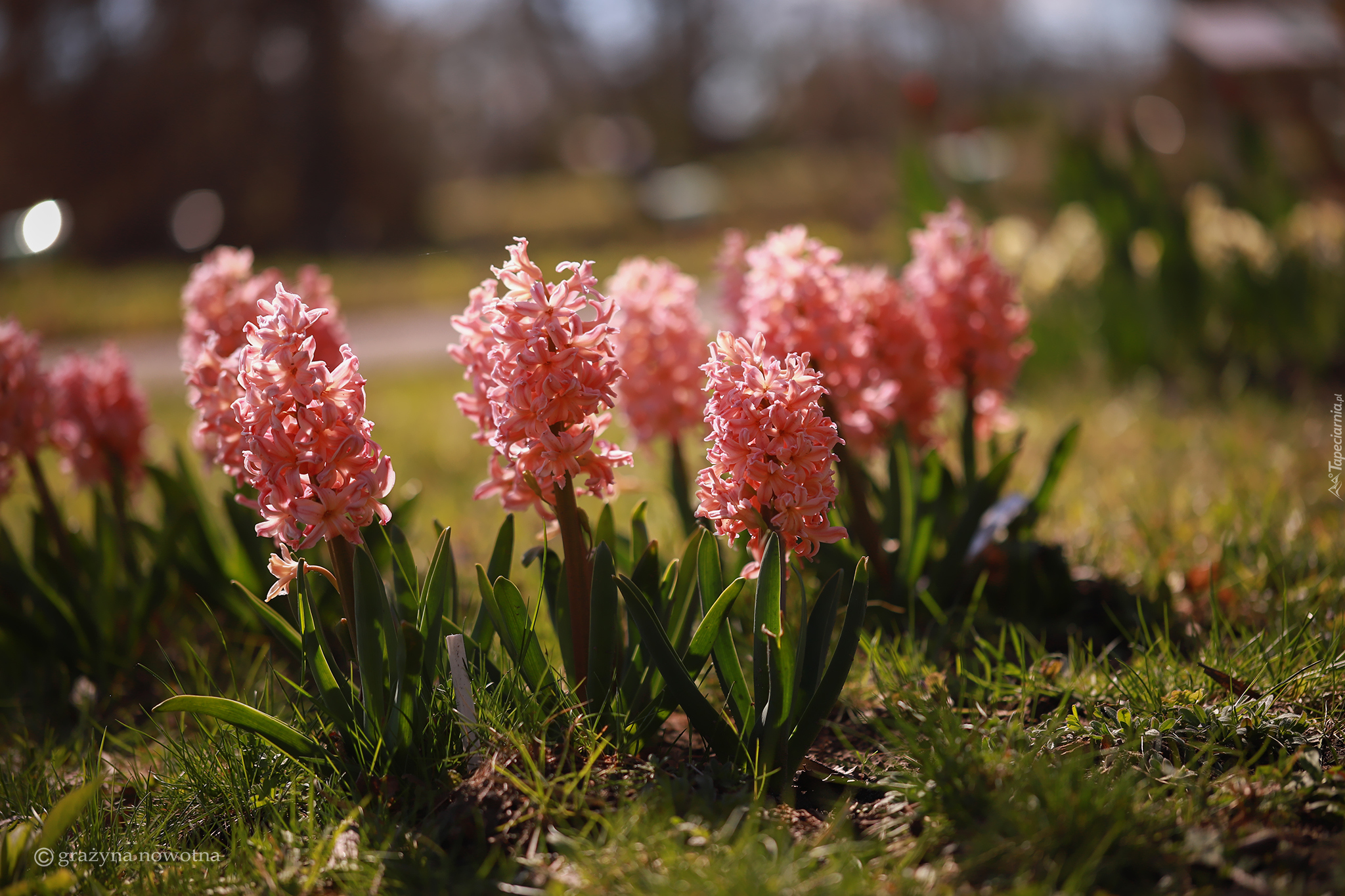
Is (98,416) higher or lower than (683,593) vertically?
higher

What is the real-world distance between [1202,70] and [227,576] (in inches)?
571

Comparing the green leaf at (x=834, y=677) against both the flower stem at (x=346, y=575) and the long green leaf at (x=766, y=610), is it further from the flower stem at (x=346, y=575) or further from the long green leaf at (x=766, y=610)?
the flower stem at (x=346, y=575)

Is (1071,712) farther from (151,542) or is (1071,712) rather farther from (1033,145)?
(1033,145)

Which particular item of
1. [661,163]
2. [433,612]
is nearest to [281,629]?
[433,612]

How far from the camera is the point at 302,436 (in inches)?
70.6

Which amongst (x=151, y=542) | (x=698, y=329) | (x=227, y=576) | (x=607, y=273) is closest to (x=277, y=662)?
(x=227, y=576)

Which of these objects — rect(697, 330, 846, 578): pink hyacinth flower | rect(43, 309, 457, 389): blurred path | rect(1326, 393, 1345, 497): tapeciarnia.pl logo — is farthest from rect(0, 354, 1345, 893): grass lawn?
rect(43, 309, 457, 389): blurred path

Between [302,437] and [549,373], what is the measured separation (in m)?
0.47

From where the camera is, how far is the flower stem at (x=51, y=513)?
2.91m

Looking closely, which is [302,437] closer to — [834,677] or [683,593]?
[683,593]

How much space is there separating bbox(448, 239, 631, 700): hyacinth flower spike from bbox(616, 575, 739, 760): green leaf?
0.76 feet

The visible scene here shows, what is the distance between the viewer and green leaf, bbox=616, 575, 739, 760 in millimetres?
1902

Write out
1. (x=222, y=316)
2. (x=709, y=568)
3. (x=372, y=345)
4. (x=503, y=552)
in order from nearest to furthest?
1. (x=709, y=568)
2. (x=503, y=552)
3. (x=222, y=316)
4. (x=372, y=345)

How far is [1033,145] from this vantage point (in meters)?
23.7
